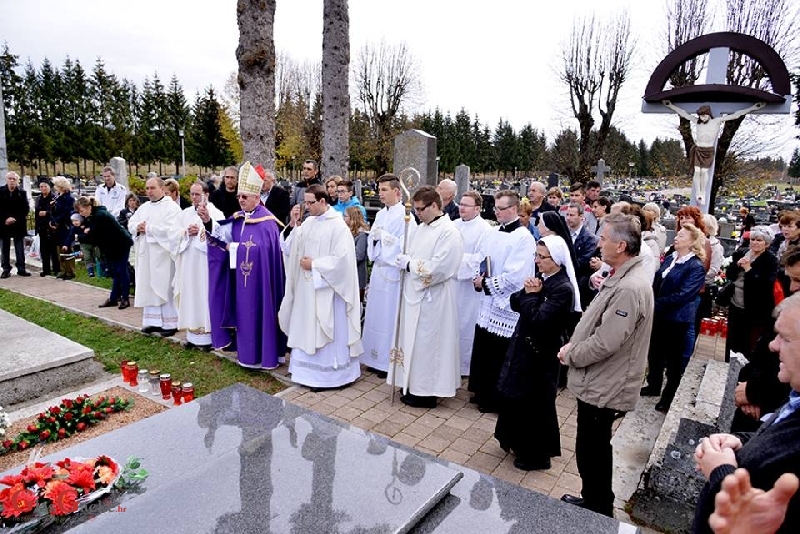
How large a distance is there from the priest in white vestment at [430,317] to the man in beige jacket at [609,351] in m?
1.98

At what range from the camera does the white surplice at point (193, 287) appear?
6.73 m

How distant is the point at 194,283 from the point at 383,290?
8.54 ft

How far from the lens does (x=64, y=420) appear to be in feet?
15.0

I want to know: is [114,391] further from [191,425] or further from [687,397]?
[687,397]

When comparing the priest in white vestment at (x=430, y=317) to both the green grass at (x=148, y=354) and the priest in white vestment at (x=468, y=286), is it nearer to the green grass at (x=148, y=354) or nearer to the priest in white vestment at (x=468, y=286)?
the priest in white vestment at (x=468, y=286)

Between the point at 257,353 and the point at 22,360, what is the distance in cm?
232

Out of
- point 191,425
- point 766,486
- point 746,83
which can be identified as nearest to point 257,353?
point 191,425

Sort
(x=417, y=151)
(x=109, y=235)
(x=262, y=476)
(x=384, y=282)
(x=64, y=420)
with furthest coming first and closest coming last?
(x=417, y=151) < (x=109, y=235) < (x=384, y=282) < (x=64, y=420) < (x=262, y=476)

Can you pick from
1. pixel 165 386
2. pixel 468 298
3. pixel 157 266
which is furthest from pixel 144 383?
pixel 468 298

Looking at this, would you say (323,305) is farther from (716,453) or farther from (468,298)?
(716,453)

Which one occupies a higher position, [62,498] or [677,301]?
[677,301]

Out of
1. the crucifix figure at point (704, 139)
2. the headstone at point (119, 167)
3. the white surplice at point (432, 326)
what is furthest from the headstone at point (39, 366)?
the crucifix figure at point (704, 139)

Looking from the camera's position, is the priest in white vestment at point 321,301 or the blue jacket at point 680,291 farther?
the priest in white vestment at point 321,301

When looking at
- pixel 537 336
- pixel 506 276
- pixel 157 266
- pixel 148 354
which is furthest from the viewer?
pixel 157 266
